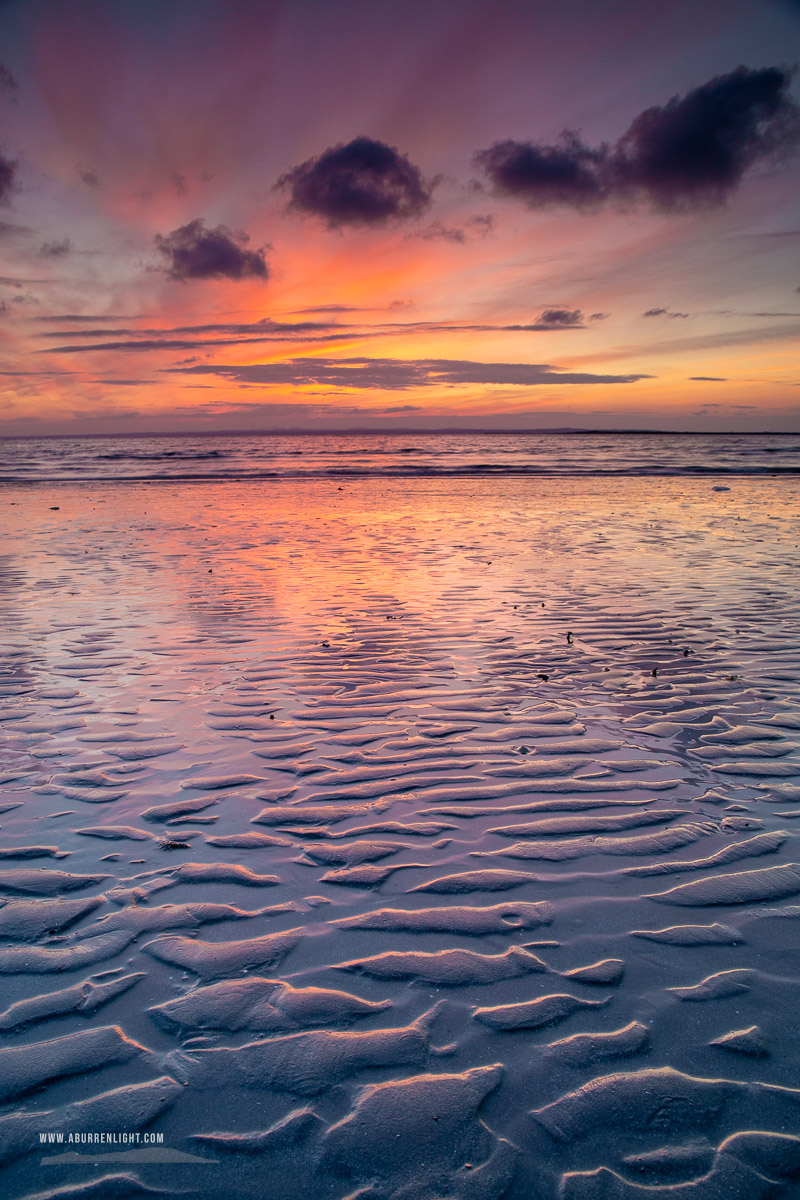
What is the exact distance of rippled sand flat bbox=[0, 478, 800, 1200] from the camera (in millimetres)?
2129

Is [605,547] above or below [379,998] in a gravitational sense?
above

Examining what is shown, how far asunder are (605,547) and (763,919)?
35.2 feet

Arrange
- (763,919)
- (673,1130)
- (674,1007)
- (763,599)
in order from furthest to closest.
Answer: (763,599) < (763,919) < (674,1007) < (673,1130)

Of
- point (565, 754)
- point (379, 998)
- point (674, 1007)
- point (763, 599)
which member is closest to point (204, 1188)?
point (379, 998)

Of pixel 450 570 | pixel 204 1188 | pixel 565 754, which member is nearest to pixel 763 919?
pixel 565 754

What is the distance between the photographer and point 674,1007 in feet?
8.61

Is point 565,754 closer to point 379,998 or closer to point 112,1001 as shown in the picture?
point 379,998

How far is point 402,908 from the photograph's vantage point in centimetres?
321

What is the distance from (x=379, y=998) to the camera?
2.68 m

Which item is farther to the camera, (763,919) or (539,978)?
(763,919)

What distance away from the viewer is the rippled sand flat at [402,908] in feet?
6.98

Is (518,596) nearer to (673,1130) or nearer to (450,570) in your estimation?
(450,570)

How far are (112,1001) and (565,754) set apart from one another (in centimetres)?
331

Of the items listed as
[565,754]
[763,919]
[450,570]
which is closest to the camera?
[763,919]
